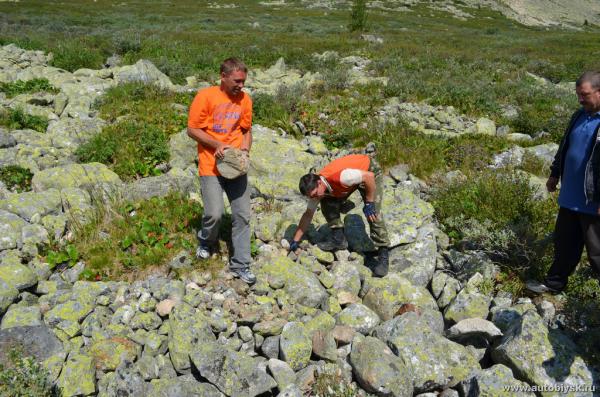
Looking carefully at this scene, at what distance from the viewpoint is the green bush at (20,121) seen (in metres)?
9.77

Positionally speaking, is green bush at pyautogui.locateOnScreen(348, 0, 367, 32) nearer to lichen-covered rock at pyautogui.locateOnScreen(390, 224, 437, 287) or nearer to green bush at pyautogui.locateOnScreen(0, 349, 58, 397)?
lichen-covered rock at pyautogui.locateOnScreen(390, 224, 437, 287)

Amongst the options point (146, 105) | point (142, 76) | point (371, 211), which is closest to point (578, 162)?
point (371, 211)

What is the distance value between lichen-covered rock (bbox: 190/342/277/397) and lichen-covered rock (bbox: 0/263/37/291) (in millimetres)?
2422

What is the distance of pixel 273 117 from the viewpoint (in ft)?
36.9

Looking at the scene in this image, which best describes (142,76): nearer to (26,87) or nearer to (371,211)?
(26,87)

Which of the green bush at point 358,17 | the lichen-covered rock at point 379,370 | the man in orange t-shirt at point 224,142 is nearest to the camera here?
the lichen-covered rock at point 379,370

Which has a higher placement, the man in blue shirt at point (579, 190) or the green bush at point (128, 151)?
the man in blue shirt at point (579, 190)

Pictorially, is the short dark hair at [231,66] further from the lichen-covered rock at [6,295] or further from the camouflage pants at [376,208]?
the lichen-covered rock at [6,295]

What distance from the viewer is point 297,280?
17.6 feet

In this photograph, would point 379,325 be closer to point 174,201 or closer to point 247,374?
point 247,374

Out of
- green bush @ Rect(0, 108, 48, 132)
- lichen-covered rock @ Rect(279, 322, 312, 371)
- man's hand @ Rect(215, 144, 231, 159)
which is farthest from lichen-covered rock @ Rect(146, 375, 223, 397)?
green bush @ Rect(0, 108, 48, 132)

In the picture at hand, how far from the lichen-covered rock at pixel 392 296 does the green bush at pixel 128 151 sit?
520cm

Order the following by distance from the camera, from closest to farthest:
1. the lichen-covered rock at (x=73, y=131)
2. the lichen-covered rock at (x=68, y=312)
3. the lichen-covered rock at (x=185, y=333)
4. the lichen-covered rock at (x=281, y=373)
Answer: the lichen-covered rock at (x=281, y=373) → the lichen-covered rock at (x=185, y=333) → the lichen-covered rock at (x=68, y=312) → the lichen-covered rock at (x=73, y=131)

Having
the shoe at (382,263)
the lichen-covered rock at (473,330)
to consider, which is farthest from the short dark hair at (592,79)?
the shoe at (382,263)
